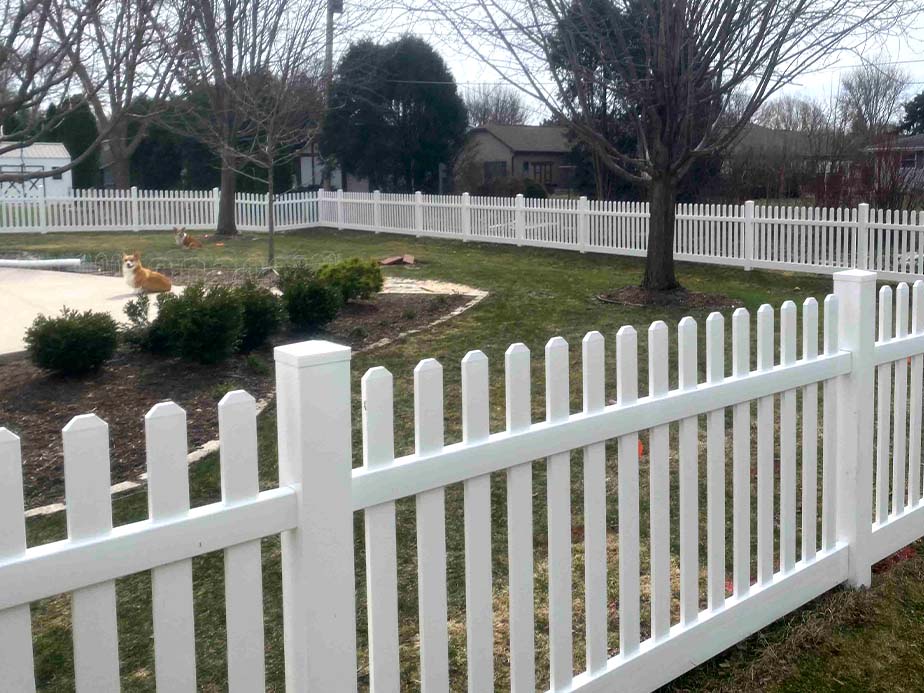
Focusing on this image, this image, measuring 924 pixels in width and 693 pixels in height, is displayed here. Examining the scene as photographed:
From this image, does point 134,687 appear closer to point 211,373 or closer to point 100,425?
point 100,425

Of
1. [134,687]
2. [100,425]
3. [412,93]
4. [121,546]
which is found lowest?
[134,687]

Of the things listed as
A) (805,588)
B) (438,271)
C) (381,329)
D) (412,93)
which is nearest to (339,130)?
(412,93)

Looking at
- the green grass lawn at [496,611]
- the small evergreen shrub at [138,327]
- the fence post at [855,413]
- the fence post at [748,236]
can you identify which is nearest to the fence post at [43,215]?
the fence post at [748,236]

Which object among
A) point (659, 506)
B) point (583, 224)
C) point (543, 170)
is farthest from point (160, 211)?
point (543, 170)

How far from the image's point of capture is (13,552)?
1862 millimetres

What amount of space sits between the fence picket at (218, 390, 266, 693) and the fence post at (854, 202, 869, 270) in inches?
554

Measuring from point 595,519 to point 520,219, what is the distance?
16.9 m

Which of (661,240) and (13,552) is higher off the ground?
(661,240)

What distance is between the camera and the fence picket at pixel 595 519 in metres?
3.06

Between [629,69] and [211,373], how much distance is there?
6.61 metres

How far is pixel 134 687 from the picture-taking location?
3.53 metres

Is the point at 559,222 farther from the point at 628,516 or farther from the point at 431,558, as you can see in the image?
the point at 431,558

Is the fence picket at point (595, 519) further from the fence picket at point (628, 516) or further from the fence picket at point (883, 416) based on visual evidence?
the fence picket at point (883, 416)

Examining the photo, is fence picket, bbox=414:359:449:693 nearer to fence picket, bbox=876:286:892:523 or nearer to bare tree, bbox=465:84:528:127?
fence picket, bbox=876:286:892:523
